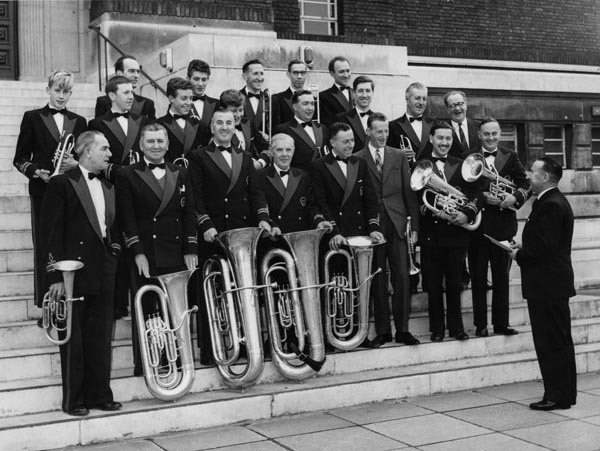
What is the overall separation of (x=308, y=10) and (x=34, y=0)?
5322mm

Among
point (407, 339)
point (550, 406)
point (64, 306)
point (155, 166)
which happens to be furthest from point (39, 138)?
point (550, 406)

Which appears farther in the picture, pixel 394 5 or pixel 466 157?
pixel 394 5

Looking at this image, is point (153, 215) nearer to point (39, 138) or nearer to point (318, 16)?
point (39, 138)

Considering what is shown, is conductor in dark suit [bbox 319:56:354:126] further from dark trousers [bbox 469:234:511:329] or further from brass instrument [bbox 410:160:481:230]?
dark trousers [bbox 469:234:511:329]

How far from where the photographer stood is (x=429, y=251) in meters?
8.41

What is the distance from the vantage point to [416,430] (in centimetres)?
666

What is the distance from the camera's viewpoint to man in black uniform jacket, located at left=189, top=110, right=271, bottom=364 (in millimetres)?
7328

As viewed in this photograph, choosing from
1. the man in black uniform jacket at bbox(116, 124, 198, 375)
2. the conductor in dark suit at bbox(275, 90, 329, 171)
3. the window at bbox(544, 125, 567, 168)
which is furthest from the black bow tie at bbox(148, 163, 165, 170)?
the window at bbox(544, 125, 567, 168)

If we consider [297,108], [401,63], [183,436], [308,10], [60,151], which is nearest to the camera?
[183,436]

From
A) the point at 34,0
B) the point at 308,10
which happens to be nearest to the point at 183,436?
the point at 34,0

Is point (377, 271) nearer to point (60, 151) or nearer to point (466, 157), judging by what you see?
point (466, 157)

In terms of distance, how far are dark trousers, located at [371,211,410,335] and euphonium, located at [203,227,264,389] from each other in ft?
4.77

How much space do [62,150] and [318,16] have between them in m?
9.88

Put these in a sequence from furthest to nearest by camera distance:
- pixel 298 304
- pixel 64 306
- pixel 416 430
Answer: pixel 298 304
pixel 416 430
pixel 64 306
